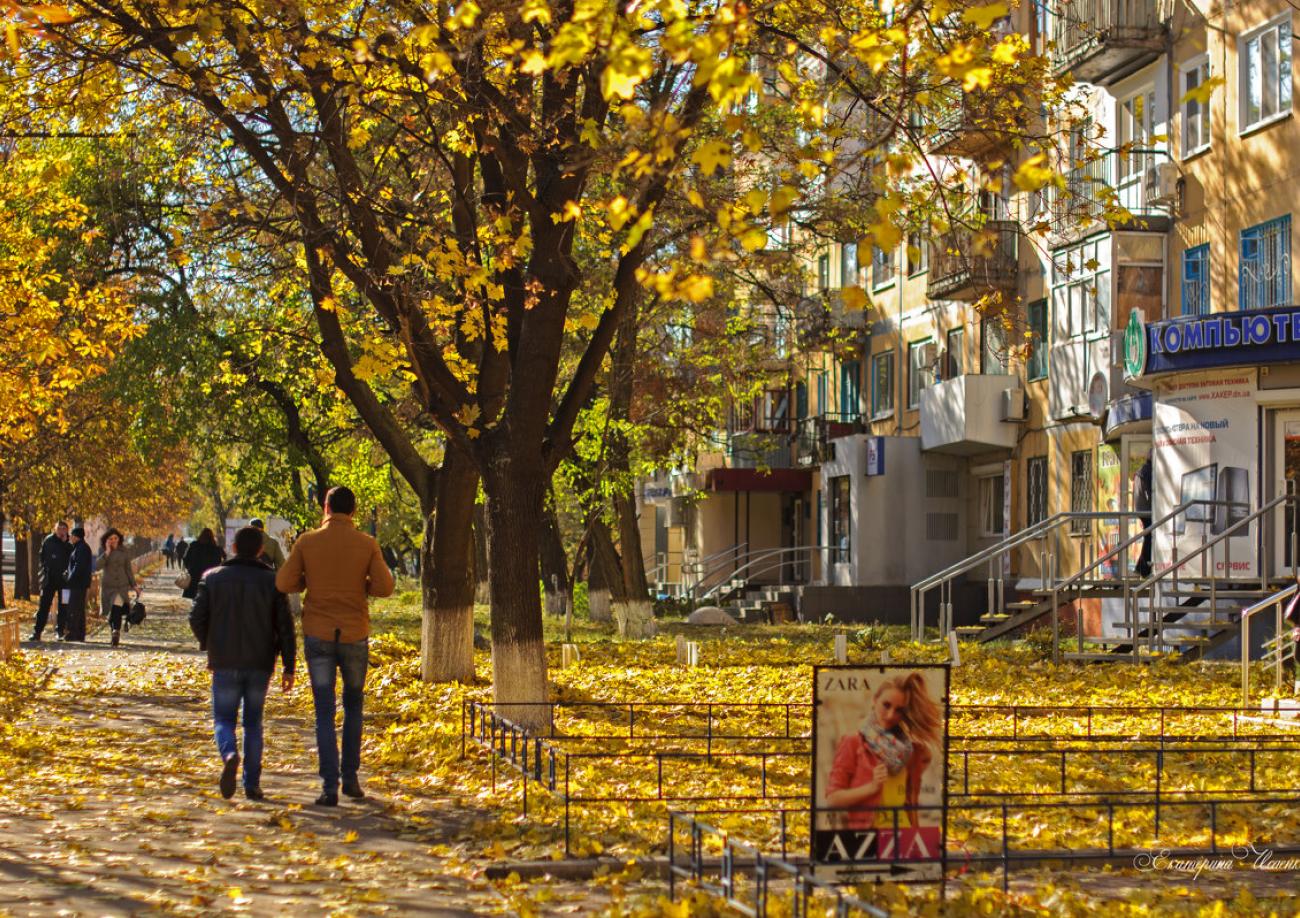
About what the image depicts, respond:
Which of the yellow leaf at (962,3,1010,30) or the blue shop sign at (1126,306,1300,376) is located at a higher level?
the blue shop sign at (1126,306,1300,376)

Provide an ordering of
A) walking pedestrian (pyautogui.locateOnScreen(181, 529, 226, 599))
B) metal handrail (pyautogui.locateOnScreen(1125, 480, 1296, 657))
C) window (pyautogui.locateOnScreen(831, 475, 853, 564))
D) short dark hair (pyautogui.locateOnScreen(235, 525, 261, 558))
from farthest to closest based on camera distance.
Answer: window (pyautogui.locateOnScreen(831, 475, 853, 564)), walking pedestrian (pyautogui.locateOnScreen(181, 529, 226, 599)), metal handrail (pyautogui.locateOnScreen(1125, 480, 1296, 657)), short dark hair (pyautogui.locateOnScreen(235, 525, 261, 558))

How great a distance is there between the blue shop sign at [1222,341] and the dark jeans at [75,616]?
53.9ft

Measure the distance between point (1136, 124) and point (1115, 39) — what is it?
215 cm

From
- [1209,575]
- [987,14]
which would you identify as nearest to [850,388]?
[1209,575]

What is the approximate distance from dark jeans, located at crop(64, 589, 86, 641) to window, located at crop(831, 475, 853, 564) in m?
20.8

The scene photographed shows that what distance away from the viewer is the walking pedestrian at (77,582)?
29645mm

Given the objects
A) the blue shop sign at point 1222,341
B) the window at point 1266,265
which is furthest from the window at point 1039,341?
the blue shop sign at point 1222,341

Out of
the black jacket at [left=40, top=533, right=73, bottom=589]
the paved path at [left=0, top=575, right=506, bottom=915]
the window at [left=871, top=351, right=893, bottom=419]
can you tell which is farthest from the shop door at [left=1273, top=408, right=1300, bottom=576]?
the window at [left=871, top=351, right=893, bottom=419]

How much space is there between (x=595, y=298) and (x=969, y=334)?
16822mm

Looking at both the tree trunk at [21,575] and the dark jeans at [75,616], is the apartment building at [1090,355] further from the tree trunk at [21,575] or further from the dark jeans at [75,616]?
the tree trunk at [21,575]

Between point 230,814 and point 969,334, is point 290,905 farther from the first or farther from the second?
point 969,334

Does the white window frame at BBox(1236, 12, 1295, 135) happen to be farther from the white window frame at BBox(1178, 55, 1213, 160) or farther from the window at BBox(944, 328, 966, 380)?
the window at BBox(944, 328, 966, 380)

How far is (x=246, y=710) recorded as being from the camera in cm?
1240

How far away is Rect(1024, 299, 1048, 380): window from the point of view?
38.0m
